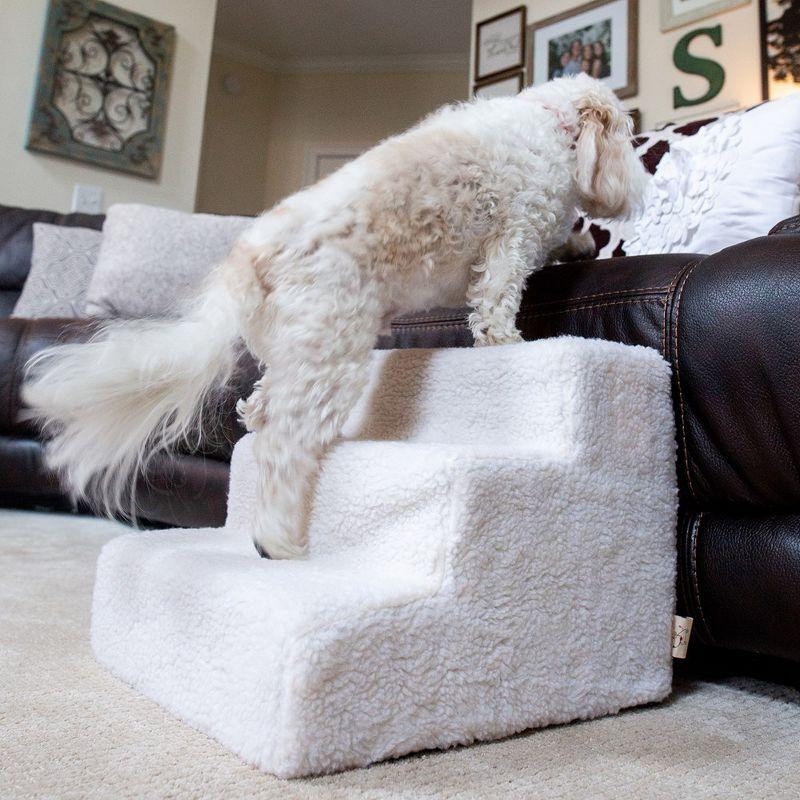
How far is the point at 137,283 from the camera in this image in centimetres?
238

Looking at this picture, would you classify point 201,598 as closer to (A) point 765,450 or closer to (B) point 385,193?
(B) point 385,193

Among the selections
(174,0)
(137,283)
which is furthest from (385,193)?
(174,0)

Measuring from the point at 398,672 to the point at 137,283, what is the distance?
77.3 inches

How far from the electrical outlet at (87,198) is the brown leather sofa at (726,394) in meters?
2.74

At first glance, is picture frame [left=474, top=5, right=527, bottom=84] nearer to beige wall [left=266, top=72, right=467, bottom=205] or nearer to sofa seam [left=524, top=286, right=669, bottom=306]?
beige wall [left=266, top=72, right=467, bottom=205]

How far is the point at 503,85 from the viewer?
3.53 metres

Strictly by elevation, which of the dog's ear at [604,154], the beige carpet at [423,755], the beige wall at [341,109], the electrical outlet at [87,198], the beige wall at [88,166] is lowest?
the beige carpet at [423,755]

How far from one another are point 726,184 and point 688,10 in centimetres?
192

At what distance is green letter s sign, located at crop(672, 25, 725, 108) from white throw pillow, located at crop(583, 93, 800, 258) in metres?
1.49

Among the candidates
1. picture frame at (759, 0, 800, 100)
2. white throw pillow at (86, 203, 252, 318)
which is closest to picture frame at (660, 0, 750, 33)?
picture frame at (759, 0, 800, 100)

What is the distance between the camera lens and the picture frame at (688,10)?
9.07ft

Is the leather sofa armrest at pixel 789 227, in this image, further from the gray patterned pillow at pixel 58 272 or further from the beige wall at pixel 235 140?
the beige wall at pixel 235 140

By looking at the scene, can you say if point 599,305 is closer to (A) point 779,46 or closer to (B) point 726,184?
(B) point 726,184

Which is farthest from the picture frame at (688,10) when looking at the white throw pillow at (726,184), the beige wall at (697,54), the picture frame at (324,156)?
the picture frame at (324,156)
